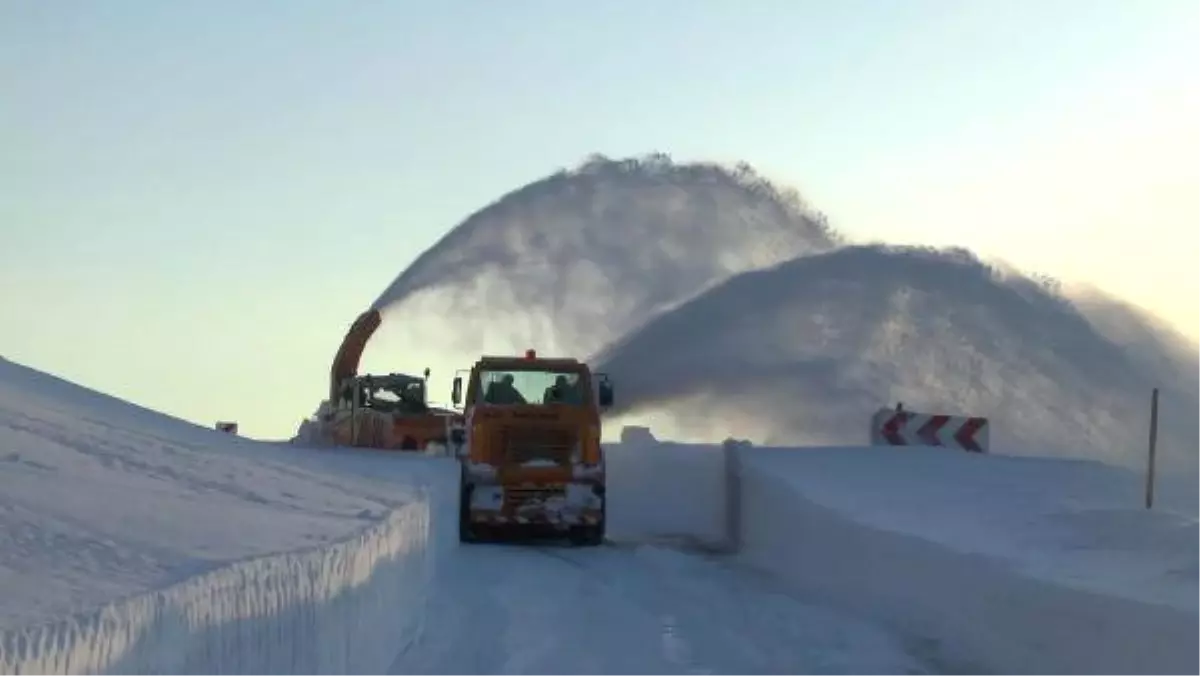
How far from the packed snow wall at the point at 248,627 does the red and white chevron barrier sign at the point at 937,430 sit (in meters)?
16.7

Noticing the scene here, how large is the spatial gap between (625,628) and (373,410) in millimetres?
17125

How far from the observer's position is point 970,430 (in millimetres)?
26031

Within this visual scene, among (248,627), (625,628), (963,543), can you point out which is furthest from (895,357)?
(248,627)

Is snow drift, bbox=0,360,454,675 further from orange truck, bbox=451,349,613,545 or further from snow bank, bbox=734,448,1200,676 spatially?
orange truck, bbox=451,349,613,545

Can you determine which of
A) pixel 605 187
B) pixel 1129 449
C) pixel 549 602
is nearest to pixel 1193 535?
pixel 549 602

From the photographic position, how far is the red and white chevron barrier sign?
85.3 feet

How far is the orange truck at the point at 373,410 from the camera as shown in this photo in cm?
2950

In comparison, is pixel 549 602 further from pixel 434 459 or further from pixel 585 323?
pixel 585 323

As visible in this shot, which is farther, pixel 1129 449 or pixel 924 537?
pixel 1129 449

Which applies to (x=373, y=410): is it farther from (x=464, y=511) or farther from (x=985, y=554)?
(x=985, y=554)

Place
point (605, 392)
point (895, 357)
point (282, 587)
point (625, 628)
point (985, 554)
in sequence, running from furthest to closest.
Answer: point (895, 357), point (605, 392), point (625, 628), point (985, 554), point (282, 587)

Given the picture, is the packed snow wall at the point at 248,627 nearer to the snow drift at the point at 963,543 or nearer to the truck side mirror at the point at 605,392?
the snow drift at the point at 963,543

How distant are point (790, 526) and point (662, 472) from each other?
7.76 metres

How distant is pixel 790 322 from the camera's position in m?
33.1
